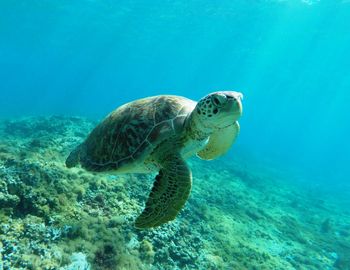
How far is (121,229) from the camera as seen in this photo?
15.9ft

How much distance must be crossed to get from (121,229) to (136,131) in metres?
1.86

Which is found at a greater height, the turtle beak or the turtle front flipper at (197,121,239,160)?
the turtle beak

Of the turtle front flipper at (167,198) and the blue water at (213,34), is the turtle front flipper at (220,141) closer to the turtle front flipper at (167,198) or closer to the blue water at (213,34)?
the turtle front flipper at (167,198)

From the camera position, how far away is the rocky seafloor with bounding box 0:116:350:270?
3.99m

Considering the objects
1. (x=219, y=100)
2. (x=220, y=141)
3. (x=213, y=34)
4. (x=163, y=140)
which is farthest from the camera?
(x=213, y=34)

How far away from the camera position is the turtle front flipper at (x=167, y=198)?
3418 millimetres

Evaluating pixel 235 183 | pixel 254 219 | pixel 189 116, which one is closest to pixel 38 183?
pixel 189 116

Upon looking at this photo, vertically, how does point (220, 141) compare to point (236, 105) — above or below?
below

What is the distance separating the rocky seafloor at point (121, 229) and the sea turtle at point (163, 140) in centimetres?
95

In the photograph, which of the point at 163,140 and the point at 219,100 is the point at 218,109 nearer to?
the point at 219,100

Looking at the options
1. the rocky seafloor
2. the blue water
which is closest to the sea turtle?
the rocky seafloor

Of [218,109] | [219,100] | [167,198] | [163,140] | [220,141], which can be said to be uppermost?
[219,100]

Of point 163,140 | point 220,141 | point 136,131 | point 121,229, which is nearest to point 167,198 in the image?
point 163,140

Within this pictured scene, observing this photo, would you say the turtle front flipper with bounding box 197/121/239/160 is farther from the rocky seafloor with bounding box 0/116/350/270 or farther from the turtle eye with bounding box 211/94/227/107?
the rocky seafloor with bounding box 0/116/350/270
